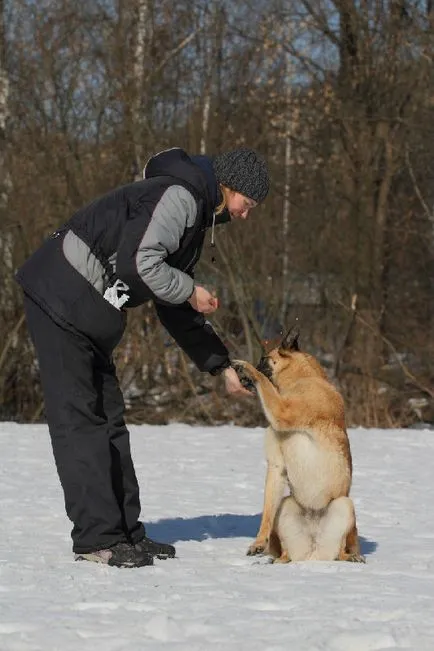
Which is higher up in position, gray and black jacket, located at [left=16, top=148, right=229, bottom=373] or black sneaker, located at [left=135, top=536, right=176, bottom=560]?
gray and black jacket, located at [left=16, top=148, right=229, bottom=373]

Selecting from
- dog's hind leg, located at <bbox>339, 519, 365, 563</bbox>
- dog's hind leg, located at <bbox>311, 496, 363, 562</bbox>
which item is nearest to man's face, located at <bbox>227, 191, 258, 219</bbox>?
dog's hind leg, located at <bbox>311, 496, 363, 562</bbox>

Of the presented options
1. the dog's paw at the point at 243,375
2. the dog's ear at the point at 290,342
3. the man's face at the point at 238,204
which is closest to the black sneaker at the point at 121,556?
the dog's paw at the point at 243,375

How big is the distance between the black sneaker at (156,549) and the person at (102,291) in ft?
0.36

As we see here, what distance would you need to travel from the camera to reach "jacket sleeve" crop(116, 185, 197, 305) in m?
4.17

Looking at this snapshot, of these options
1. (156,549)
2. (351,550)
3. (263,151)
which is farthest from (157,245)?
(263,151)

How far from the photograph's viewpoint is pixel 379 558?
4.80 meters

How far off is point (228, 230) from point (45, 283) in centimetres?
870

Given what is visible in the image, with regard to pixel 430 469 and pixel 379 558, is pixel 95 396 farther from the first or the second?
pixel 430 469

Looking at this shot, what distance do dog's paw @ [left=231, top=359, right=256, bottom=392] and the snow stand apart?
74cm

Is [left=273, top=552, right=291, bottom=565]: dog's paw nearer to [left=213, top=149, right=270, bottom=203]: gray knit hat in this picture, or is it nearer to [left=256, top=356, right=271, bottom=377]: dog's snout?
[left=256, top=356, right=271, bottom=377]: dog's snout

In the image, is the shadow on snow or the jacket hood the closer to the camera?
the jacket hood

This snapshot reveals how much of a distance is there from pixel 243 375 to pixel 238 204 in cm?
82

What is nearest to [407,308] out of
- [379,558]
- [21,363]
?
[21,363]

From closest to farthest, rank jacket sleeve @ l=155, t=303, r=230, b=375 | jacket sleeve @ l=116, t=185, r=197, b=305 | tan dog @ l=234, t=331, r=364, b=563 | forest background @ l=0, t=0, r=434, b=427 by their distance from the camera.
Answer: jacket sleeve @ l=116, t=185, r=197, b=305
tan dog @ l=234, t=331, r=364, b=563
jacket sleeve @ l=155, t=303, r=230, b=375
forest background @ l=0, t=0, r=434, b=427
